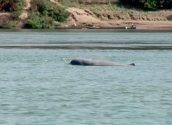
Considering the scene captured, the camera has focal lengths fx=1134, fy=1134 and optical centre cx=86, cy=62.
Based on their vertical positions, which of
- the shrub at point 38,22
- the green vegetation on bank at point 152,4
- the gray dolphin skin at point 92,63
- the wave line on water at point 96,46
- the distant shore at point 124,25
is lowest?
the distant shore at point 124,25

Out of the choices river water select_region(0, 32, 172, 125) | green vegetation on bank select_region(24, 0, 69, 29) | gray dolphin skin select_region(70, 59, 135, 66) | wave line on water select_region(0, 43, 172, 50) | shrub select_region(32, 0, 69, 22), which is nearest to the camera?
river water select_region(0, 32, 172, 125)

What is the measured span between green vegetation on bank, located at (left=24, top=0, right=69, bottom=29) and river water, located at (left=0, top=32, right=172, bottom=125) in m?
38.3

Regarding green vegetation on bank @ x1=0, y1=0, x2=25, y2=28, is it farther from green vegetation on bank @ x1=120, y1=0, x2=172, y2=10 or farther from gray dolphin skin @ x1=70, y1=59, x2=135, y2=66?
gray dolphin skin @ x1=70, y1=59, x2=135, y2=66

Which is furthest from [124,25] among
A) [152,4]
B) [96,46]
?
[96,46]

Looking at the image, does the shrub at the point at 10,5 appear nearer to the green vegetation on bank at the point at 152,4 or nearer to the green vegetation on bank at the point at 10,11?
the green vegetation on bank at the point at 10,11

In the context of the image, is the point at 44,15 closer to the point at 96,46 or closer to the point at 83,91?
the point at 96,46

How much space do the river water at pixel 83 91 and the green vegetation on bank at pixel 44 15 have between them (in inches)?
1510

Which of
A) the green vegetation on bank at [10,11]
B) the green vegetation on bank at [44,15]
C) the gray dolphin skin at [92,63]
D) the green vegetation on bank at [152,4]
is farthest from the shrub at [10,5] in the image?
the gray dolphin skin at [92,63]

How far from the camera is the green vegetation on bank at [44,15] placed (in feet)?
276

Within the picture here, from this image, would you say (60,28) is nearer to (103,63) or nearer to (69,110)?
(103,63)

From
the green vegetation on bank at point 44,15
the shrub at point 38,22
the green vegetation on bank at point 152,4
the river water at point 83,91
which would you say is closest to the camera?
the river water at point 83,91

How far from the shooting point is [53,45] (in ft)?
181

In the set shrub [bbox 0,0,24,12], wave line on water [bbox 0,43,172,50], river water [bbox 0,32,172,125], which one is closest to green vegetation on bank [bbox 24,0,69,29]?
shrub [bbox 0,0,24,12]

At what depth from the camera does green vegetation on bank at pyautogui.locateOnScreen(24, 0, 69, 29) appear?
8419cm
